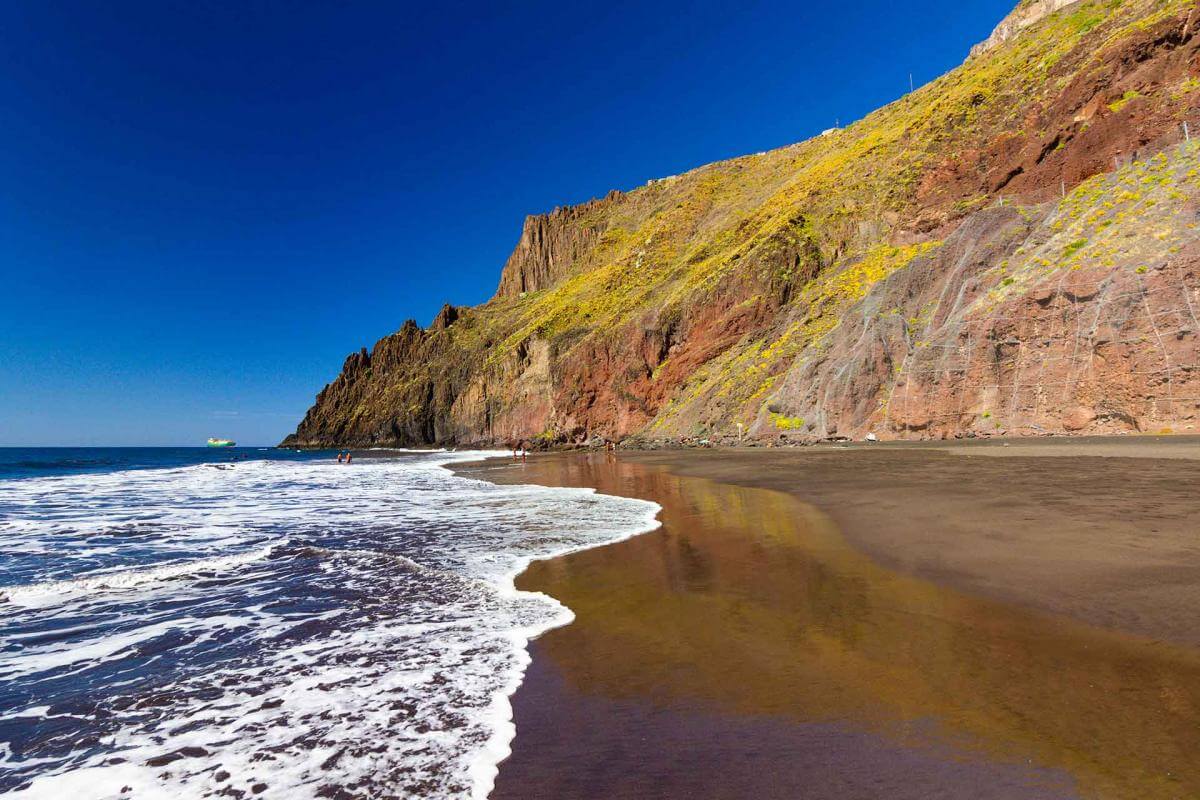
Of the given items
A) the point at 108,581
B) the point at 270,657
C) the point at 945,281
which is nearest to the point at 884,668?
the point at 270,657

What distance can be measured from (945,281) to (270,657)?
121 feet

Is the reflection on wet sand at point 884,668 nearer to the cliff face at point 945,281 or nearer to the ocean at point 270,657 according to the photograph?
the ocean at point 270,657

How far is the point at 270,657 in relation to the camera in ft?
17.3

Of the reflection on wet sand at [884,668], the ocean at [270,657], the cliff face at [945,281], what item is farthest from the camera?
the cliff face at [945,281]

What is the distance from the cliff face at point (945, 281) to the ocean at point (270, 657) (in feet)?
74.0

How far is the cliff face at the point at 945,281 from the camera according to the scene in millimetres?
22578

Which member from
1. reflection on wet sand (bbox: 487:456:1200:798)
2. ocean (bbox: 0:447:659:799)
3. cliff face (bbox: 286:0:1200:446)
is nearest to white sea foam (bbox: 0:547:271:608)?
ocean (bbox: 0:447:659:799)

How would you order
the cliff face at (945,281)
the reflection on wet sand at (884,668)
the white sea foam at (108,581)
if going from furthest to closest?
the cliff face at (945,281), the white sea foam at (108,581), the reflection on wet sand at (884,668)

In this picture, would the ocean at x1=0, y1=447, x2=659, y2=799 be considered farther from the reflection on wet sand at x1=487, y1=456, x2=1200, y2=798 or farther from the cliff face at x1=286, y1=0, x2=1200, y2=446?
the cliff face at x1=286, y1=0, x2=1200, y2=446

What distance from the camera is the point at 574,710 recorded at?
13.0ft

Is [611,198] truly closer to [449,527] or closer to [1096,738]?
[449,527]

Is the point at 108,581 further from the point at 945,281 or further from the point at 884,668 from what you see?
the point at 945,281

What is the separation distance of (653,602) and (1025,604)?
371 centimetres

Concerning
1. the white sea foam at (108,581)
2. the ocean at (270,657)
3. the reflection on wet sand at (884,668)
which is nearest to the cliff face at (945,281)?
the ocean at (270,657)
